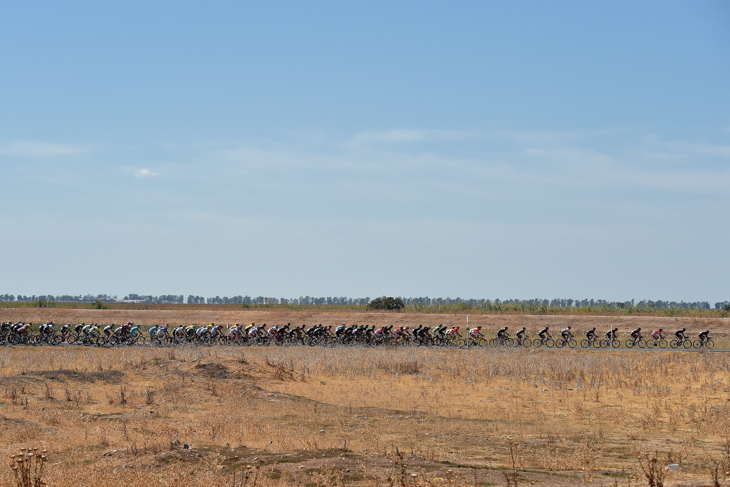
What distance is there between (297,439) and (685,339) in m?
38.3

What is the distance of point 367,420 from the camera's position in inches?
691

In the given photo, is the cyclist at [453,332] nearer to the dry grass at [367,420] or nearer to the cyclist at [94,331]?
the dry grass at [367,420]

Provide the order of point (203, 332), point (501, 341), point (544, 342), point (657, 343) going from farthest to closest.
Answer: point (544, 342)
point (203, 332)
point (501, 341)
point (657, 343)

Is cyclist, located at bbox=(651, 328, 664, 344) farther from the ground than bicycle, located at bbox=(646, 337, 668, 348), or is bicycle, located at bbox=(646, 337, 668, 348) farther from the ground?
cyclist, located at bbox=(651, 328, 664, 344)

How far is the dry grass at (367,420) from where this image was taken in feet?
36.4

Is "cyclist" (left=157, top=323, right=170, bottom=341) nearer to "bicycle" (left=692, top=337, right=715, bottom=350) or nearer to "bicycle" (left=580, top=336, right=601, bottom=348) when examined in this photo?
"bicycle" (left=580, top=336, right=601, bottom=348)

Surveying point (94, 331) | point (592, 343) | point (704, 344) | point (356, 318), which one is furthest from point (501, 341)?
point (356, 318)

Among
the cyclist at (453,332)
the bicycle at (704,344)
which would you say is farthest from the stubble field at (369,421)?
the bicycle at (704,344)

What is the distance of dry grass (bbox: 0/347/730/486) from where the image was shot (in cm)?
1111

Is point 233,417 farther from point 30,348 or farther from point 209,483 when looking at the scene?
point 30,348

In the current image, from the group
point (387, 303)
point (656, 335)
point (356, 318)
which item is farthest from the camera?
point (387, 303)

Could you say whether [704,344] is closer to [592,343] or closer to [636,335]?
[636,335]

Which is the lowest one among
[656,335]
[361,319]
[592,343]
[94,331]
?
[94,331]

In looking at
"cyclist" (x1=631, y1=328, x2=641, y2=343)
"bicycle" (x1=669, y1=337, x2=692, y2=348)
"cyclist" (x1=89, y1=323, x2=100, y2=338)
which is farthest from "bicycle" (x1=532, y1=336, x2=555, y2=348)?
"cyclist" (x1=89, y1=323, x2=100, y2=338)
